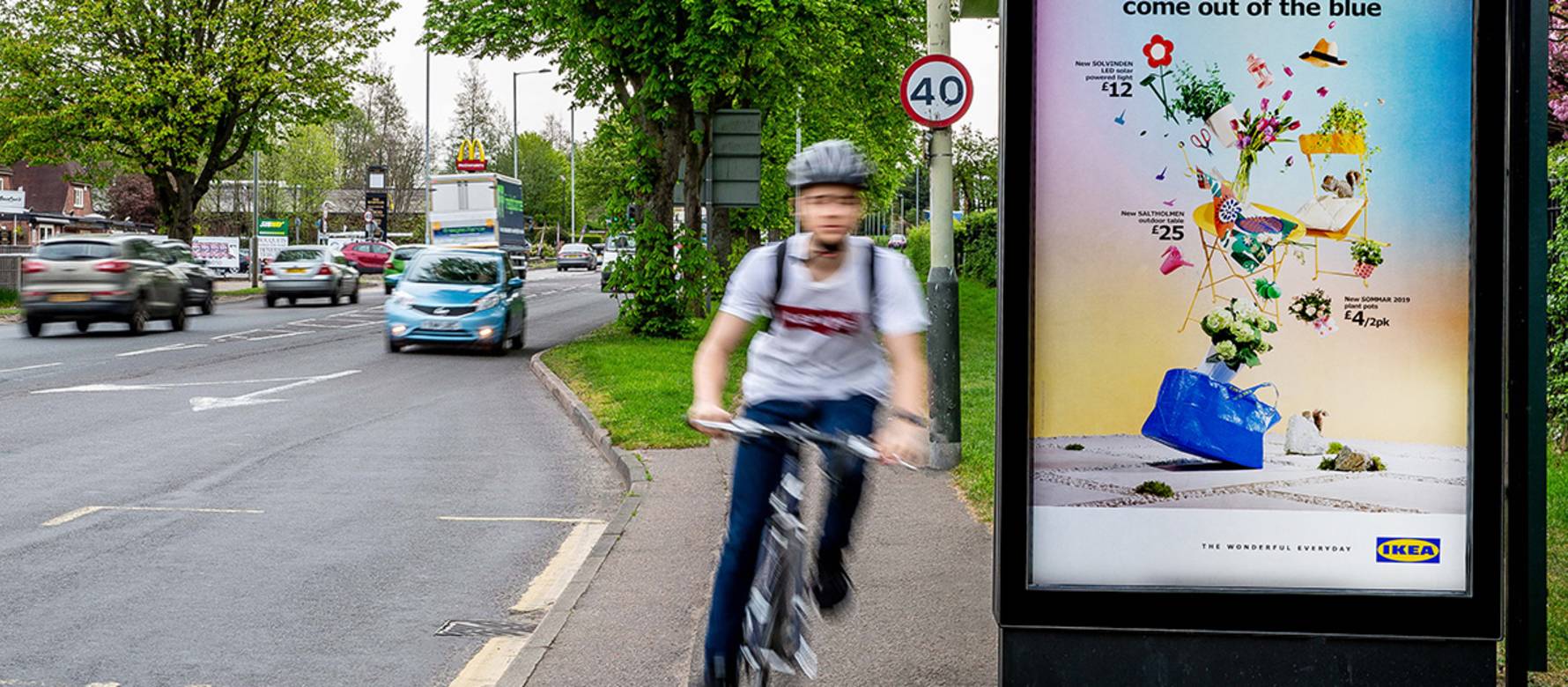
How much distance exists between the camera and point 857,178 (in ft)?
15.3

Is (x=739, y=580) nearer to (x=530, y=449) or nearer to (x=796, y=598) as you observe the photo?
(x=796, y=598)

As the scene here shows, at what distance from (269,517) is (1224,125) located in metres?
6.36

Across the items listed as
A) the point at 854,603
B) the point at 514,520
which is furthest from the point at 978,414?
the point at 854,603

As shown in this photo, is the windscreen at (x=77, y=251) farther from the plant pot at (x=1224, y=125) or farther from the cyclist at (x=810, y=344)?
the plant pot at (x=1224, y=125)

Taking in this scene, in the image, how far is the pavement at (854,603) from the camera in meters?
5.57

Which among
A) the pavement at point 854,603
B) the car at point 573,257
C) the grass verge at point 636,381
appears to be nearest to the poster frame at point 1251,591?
the pavement at point 854,603

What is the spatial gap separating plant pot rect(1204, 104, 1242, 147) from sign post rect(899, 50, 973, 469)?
5.29 m

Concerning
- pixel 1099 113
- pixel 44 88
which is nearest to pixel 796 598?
pixel 1099 113

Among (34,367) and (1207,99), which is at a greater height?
(1207,99)

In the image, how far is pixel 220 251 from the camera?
188ft

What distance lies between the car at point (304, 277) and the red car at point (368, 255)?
21.8 meters

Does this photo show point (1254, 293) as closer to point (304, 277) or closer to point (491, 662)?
point (491, 662)

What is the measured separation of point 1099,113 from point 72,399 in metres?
13.9

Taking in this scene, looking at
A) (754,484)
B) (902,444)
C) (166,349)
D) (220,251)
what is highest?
(220,251)
